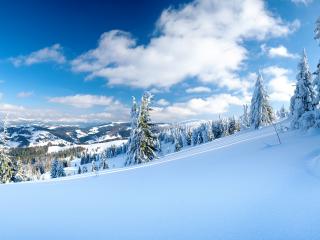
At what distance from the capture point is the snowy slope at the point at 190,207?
534cm

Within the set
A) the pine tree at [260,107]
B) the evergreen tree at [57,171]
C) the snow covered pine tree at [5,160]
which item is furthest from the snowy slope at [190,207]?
the evergreen tree at [57,171]

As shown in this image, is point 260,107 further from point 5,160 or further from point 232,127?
point 232,127

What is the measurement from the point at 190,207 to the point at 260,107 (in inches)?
1794

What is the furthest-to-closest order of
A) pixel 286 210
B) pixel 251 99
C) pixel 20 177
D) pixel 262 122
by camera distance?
pixel 251 99 → pixel 262 122 → pixel 20 177 → pixel 286 210

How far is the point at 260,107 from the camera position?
49.0m

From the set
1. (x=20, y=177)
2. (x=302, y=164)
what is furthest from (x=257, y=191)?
(x=20, y=177)

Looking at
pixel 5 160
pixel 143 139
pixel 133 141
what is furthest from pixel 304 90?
pixel 5 160

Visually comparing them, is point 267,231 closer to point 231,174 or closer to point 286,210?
point 286,210

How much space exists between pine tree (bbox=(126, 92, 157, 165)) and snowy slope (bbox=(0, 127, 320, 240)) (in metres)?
23.1

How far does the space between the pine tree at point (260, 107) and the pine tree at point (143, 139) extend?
23.1 metres

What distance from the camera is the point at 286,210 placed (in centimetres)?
577

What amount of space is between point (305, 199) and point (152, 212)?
3.69 m

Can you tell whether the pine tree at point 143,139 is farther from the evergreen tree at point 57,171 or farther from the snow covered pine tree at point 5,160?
the evergreen tree at point 57,171

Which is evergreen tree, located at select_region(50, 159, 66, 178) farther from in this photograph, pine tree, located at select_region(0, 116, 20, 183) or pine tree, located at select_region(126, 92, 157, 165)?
pine tree, located at select_region(126, 92, 157, 165)
